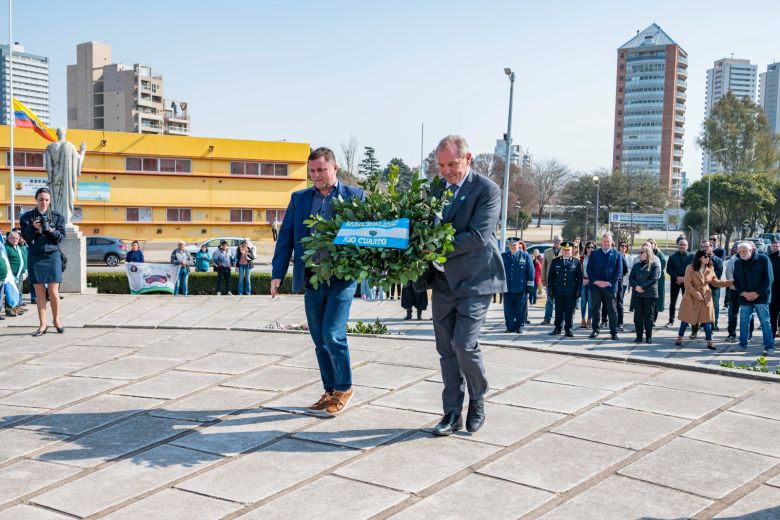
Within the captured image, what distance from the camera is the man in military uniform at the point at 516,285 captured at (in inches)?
501

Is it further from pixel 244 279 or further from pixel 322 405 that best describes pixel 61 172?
pixel 322 405

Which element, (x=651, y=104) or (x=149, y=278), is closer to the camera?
A: (x=149, y=278)

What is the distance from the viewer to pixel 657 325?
14602mm

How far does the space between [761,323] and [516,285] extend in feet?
12.3

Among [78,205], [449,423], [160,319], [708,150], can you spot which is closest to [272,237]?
[78,205]

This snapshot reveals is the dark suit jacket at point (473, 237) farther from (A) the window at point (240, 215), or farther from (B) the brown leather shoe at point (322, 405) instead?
(A) the window at point (240, 215)

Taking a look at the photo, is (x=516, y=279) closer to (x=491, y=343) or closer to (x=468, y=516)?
(x=491, y=343)

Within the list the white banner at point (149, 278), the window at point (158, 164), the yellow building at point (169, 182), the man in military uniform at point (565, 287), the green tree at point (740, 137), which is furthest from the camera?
the green tree at point (740, 137)

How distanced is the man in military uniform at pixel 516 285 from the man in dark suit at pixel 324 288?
23.9 feet

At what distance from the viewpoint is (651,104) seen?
13450 centimetres

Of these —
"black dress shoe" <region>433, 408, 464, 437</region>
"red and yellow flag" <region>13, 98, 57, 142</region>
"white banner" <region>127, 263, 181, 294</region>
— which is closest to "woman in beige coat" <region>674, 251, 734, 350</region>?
"black dress shoe" <region>433, 408, 464, 437</region>

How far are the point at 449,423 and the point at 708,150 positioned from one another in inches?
3483

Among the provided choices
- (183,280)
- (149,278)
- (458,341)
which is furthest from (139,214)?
(458,341)

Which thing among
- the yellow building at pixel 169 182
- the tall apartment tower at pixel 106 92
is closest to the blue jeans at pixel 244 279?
the yellow building at pixel 169 182
